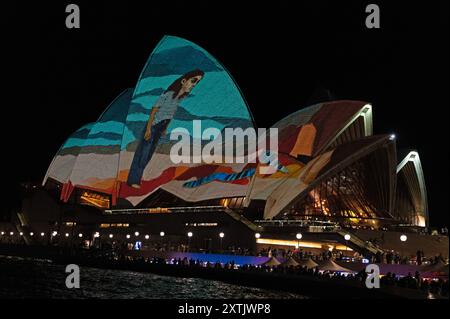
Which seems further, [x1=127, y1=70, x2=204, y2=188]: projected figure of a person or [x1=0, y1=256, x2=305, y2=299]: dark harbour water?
[x1=127, y1=70, x2=204, y2=188]: projected figure of a person

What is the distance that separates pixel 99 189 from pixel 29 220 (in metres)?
12.8

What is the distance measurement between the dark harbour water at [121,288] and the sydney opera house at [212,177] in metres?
11.0

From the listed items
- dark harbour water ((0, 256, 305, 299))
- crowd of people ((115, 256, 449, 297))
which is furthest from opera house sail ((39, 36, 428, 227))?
dark harbour water ((0, 256, 305, 299))

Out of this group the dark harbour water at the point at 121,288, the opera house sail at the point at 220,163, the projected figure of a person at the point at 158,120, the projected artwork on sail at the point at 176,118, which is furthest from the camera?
the projected figure of a person at the point at 158,120

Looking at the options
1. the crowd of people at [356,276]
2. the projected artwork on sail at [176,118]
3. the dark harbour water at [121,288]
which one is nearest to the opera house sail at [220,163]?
the projected artwork on sail at [176,118]

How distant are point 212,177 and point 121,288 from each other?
79.6 feet

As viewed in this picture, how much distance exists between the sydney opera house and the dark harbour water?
11.0 m

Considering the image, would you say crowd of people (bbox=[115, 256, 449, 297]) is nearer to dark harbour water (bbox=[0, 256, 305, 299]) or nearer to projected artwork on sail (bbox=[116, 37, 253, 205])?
dark harbour water (bbox=[0, 256, 305, 299])

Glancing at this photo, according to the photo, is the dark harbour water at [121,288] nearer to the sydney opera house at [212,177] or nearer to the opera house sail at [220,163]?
the sydney opera house at [212,177]

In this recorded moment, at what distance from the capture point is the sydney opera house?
4306 cm

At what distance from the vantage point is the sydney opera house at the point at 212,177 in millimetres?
43062

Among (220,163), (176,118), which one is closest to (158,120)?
(176,118)

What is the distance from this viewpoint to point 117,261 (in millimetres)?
43750
